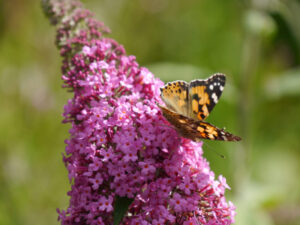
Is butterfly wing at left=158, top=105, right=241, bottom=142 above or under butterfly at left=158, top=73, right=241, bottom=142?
under

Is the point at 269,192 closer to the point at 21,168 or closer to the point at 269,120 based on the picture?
the point at 269,120

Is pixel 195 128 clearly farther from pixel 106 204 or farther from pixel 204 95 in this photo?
pixel 106 204

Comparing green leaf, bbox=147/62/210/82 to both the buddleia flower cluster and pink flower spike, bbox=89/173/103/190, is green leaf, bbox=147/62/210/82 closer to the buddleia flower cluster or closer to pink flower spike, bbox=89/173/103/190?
the buddleia flower cluster

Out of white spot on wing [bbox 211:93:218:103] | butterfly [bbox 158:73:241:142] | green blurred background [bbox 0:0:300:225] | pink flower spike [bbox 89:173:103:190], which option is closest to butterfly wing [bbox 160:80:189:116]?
butterfly [bbox 158:73:241:142]

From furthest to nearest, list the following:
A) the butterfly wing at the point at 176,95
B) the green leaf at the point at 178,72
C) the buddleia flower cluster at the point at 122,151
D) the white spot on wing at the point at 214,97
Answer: the green leaf at the point at 178,72
the white spot on wing at the point at 214,97
the butterfly wing at the point at 176,95
the buddleia flower cluster at the point at 122,151

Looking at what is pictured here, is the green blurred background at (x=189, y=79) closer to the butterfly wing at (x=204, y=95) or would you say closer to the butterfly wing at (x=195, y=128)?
the butterfly wing at (x=204, y=95)

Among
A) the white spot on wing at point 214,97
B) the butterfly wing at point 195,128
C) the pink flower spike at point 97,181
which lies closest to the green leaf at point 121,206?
the pink flower spike at point 97,181
